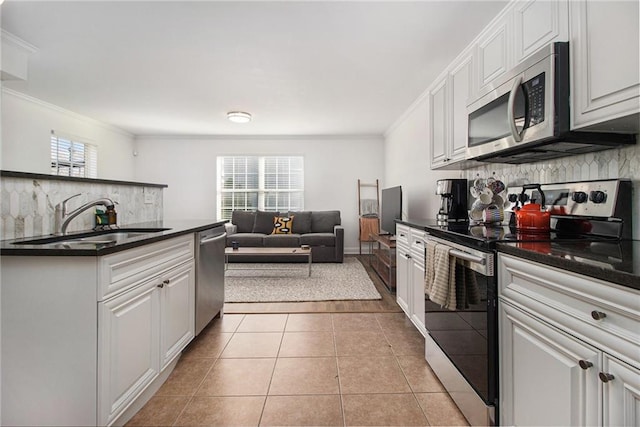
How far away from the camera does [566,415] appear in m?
0.92

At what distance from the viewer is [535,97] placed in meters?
1.47

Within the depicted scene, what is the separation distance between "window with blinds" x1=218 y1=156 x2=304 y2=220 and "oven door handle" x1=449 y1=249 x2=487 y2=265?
5.00 metres

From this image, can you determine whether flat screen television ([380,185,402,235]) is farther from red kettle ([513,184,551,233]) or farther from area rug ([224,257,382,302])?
red kettle ([513,184,551,233])

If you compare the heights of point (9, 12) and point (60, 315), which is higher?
point (9, 12)

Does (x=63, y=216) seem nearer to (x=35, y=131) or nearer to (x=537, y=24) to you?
(x=537, y=24)

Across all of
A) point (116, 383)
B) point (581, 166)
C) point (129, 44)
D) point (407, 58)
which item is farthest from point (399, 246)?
point (129, 44)

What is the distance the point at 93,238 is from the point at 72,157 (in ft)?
13.7

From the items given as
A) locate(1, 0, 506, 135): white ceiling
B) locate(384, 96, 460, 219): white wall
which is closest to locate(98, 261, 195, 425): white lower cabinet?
locate(1, 0, 506, 135): white ceiling

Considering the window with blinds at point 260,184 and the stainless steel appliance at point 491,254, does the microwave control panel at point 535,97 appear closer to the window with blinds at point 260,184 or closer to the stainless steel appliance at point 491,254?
the stainless steel appliance at point 491,254

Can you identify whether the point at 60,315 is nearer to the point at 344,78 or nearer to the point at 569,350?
the point at 569,350

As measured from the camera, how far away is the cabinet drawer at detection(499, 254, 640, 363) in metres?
0.74

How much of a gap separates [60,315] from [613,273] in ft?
6.15

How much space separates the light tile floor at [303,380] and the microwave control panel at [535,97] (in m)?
1.55

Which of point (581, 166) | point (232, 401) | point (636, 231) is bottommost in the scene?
point (232, 401)
